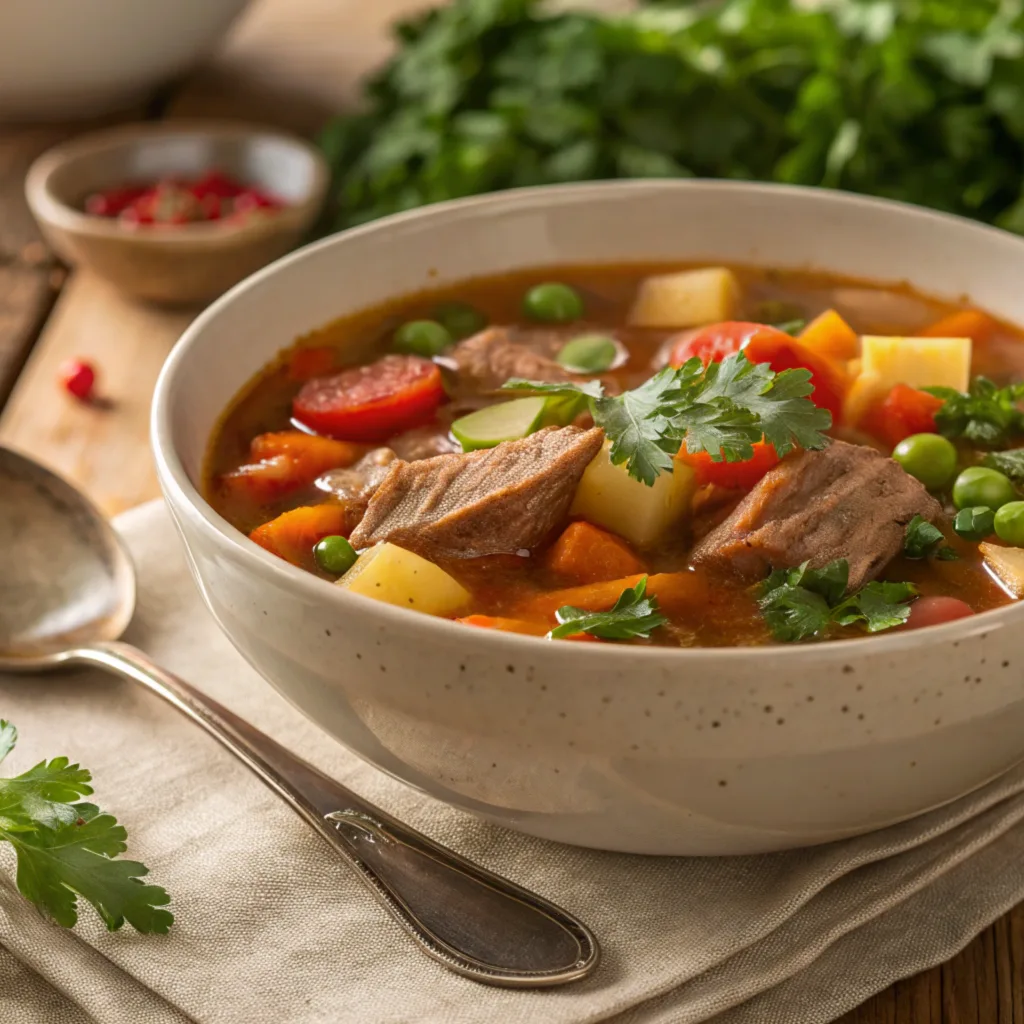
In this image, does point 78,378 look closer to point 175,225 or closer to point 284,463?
point 175,225

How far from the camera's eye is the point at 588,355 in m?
3.49

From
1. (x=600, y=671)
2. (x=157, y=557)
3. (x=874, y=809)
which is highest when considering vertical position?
(x=600, y=671)

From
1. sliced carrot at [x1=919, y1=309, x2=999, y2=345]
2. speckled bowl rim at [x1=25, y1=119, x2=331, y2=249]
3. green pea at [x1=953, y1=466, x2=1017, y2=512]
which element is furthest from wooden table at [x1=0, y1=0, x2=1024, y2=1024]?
sliced carrot at [x1=919, y1=309, x2=999, y2=345]

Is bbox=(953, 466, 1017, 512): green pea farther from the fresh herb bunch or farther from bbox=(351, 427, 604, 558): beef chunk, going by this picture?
the fresh herb bunch

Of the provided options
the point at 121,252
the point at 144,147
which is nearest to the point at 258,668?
the point at 121,252

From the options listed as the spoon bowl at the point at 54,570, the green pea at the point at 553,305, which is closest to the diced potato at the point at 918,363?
the green pea at the point at 553,305

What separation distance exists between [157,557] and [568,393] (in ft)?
3.85

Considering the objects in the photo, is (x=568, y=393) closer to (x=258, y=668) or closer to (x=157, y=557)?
(x=258, y=668)

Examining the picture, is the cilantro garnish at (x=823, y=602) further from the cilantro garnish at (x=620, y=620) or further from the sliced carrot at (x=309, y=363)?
the sliced carrot at (x=309, y=363)

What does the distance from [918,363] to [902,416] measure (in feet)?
0.66

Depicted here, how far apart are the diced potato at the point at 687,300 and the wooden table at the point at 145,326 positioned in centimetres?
151

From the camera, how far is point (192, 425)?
118 inches

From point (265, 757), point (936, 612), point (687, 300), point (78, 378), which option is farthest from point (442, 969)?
point (78, 378)

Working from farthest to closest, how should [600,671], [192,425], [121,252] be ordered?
[121,252]
[192,425]
[600,671]
